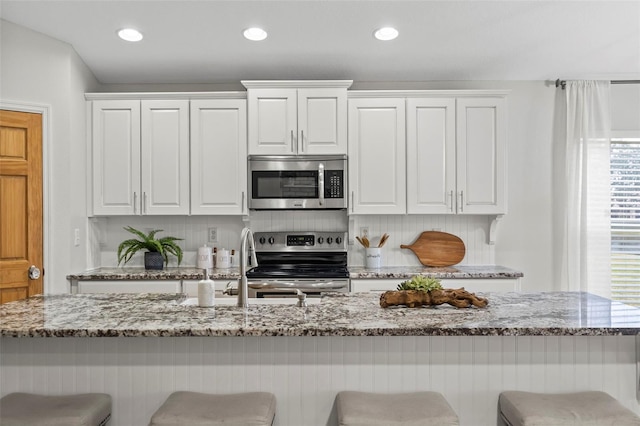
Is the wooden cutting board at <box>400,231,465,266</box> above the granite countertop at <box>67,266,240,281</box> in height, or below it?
above

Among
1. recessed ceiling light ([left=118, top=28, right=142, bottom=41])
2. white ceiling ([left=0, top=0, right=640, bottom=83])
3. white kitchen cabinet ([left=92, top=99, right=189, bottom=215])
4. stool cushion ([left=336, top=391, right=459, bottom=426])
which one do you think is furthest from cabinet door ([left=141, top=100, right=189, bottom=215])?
stool cushion ([left=336, top=391, right=459, bottom=426])

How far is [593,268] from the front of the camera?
4.10 meters

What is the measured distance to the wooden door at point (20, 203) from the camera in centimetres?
329

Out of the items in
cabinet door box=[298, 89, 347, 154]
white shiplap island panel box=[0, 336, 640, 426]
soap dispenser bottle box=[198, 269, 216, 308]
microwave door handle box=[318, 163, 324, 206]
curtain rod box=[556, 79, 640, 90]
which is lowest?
white shiplap island panel box=[0, 336, 640, 426]

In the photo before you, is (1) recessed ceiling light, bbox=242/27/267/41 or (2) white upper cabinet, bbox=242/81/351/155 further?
(2) white upper cabinet, bbox=242/81/351/155

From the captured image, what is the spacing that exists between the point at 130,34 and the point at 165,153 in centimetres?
92

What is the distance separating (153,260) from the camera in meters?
3.95

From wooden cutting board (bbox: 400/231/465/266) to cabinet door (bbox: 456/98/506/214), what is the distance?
1.19 ft

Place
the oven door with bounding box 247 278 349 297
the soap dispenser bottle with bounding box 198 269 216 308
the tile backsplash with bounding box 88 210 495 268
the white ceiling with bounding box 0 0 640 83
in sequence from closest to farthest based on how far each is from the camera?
the soap dispenser bottle with bounding box 198 269 216 308
the white ceiling with bounding box 0 0 640 83
the oven door with bounding box 247 278 349 297
the tile backsplash with bounding box 88 210 495 268

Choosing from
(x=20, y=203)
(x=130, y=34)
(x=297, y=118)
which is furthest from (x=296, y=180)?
(x=20, y=203)

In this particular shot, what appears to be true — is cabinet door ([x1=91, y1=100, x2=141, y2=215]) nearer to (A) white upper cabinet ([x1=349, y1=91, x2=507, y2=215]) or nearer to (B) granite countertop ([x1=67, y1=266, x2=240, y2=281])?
(B) granite countertop ([x1=67, y1=266, x2=240, y2=281])

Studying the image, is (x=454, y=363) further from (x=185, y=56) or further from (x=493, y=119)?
(x=185, y=56)

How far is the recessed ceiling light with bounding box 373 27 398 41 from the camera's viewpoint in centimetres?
347

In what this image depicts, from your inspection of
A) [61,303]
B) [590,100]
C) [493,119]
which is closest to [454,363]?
[61,303]
